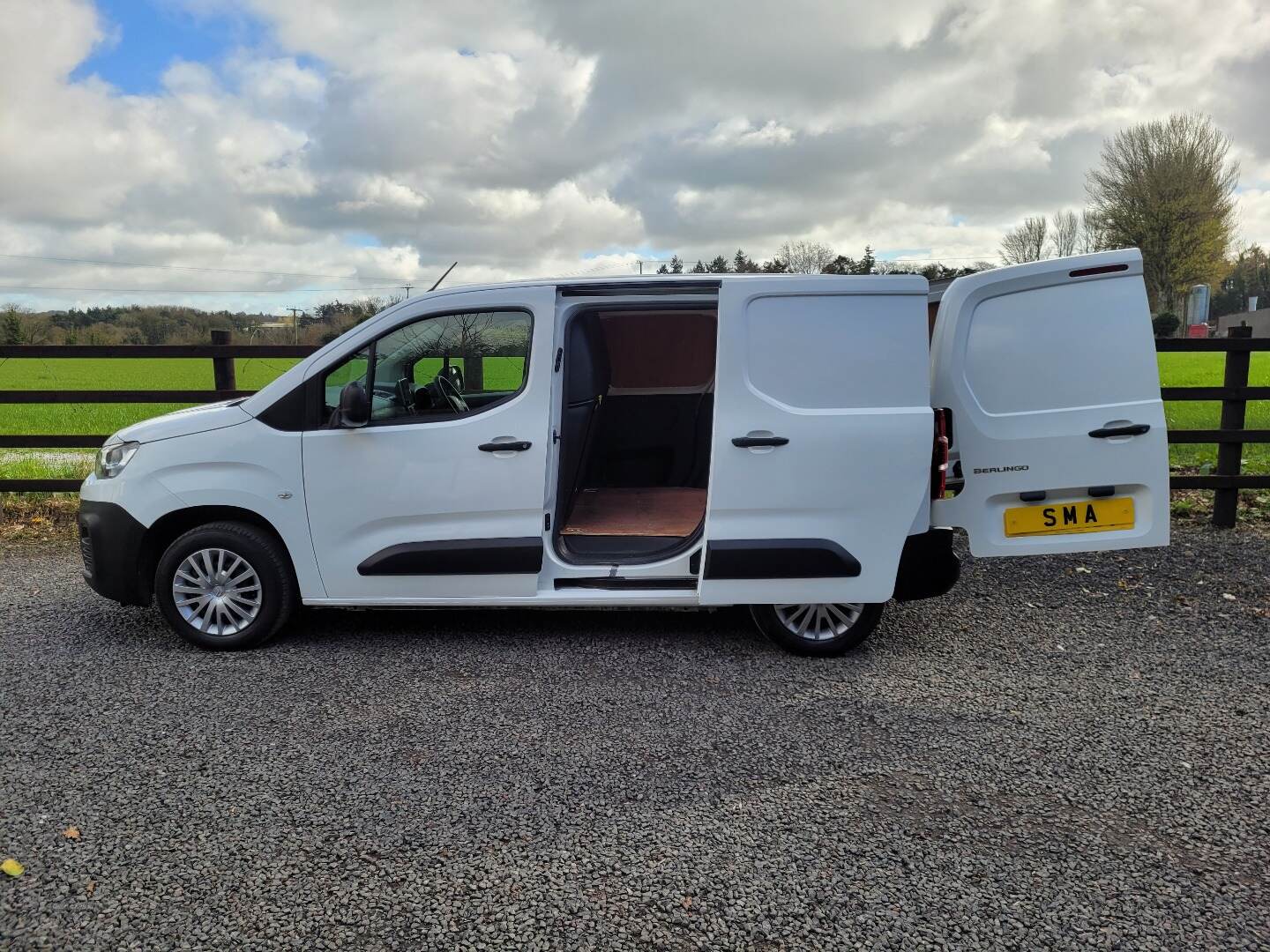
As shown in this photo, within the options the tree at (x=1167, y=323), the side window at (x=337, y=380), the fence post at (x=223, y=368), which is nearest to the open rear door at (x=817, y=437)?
the side window at (x=337, y=380)

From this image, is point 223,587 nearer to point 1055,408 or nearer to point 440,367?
point 440,367

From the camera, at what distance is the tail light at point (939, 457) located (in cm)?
425

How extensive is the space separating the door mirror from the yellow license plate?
→ 10.7 ft

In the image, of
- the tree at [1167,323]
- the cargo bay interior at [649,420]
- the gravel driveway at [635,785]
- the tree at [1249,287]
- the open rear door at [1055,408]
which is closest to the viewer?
the gravel driveway at [635,785]

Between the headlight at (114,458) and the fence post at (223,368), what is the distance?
110 inches

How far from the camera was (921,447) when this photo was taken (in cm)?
415

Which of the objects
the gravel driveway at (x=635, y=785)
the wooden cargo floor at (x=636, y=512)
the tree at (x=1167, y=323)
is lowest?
the gravel driveway at (x=635, y=785)

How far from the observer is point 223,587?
4543 millimetres

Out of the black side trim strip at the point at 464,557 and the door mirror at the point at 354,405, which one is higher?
the door mirror at the point at 354,405

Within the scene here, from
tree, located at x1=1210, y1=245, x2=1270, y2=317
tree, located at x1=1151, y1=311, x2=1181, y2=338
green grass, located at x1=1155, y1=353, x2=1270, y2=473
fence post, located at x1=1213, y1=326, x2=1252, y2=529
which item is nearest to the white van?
fence post, located at x1=1213, y1=326, x2=1252, y2=529

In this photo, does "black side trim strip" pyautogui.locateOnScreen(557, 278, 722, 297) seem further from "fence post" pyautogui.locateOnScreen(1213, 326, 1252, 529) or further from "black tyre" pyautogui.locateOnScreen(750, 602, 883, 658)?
"fence post" pyautogui.locateOnScreen(1213, 326, 1252, 529)

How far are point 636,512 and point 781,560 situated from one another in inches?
62.4

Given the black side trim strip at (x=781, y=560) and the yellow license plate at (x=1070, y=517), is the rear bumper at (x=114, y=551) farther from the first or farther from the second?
the yellow license plate at (x=1070, y=517)

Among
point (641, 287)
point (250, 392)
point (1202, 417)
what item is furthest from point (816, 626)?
point (1202, 417)
